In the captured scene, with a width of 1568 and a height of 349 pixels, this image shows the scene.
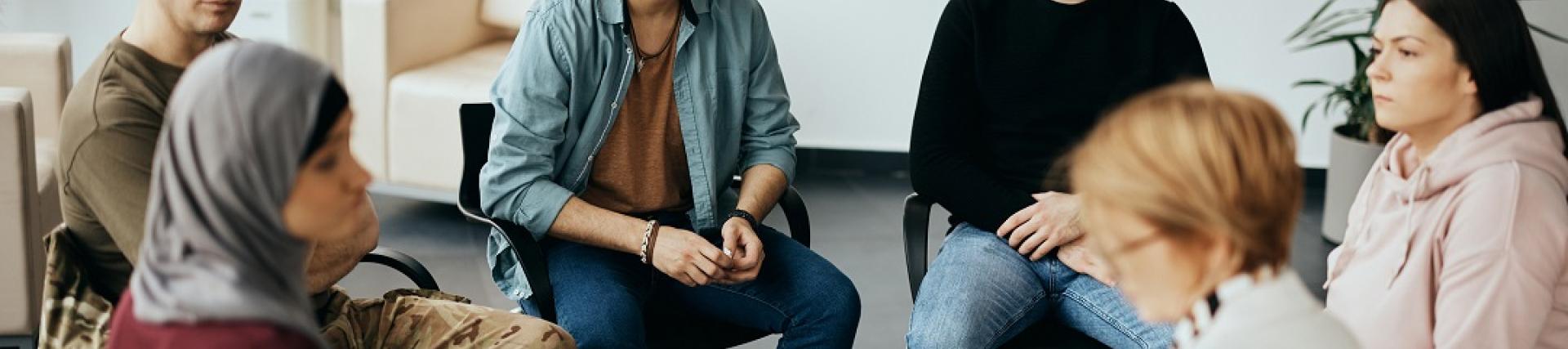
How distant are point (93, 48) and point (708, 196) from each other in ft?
11.5

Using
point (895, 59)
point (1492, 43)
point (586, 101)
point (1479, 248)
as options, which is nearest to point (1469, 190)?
point (1479, 248)

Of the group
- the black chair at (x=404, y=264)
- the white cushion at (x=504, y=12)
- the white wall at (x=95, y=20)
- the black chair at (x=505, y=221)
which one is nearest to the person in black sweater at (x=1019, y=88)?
the black chair at (x=505, y=221)

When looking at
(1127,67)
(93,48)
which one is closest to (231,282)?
(1127,67)

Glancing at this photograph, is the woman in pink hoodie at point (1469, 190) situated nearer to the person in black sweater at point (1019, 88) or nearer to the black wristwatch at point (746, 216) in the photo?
the person in black sweater at point (1019, 88)

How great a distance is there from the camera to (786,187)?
2877 mm

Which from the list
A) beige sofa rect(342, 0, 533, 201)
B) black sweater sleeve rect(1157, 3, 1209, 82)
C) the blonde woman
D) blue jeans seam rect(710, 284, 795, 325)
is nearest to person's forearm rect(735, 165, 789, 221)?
blue jeans seam rect(710, 284, 795, 325)

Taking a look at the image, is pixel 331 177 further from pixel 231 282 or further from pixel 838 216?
pixel 838 216

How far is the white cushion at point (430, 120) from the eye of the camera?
441 centimetres

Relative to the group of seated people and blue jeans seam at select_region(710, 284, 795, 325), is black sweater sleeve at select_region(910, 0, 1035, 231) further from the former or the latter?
blue jeans seam at select_region(710, 284, 795, 325)

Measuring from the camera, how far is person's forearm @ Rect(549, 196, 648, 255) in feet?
8.52

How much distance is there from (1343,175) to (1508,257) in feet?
8.72

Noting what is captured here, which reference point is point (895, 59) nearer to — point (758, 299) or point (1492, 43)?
point (758, 299)

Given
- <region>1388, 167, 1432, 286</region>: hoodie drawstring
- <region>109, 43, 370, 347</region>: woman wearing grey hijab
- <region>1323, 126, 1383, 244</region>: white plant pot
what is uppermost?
<region>109, 43, 370, 347</region>: woman wearing grey hijab

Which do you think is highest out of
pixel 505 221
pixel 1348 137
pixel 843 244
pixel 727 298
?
pixel 505 221
